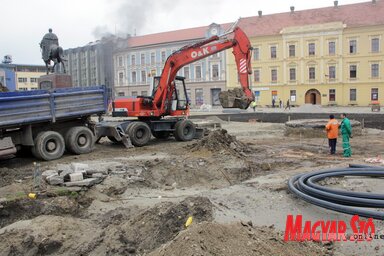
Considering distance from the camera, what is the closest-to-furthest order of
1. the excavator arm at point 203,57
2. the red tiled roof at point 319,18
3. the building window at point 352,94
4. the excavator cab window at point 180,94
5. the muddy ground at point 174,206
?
1. the muddy ground at point 174,206
2. the excavator arm at point 203,57
3. the excavator cab window at point 180,94
4. the red tiled roof at point 319,18
5. the building window at point 352,94

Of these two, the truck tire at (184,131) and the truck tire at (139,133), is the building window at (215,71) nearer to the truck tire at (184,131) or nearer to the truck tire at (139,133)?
the truck tire at (184,131)

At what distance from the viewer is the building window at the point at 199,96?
58.2 m

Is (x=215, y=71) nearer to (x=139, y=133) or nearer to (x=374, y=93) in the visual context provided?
(x=374, y=93)

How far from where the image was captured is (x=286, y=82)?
52844 mm

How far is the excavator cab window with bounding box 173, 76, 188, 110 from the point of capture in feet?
50.2

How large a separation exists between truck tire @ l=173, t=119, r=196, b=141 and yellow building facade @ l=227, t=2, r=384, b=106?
1546 inches

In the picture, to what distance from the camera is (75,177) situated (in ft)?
25.6

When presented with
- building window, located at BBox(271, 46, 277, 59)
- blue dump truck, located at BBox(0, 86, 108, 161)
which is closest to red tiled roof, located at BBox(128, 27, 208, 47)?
building window, located at BBox(271, 46, 277, 59)

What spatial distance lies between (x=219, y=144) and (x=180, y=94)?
4.24 m

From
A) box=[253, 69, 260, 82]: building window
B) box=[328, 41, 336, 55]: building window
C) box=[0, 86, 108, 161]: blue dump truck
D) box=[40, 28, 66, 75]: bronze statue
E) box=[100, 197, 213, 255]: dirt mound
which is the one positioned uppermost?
box=[328, 41, 336, 55]: building window

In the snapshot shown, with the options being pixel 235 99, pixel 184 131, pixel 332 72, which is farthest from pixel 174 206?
pixel 332 72

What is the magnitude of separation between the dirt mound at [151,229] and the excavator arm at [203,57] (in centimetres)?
904

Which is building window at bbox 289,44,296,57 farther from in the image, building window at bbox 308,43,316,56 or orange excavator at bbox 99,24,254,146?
orange excavator at bbox 99,24,254,146

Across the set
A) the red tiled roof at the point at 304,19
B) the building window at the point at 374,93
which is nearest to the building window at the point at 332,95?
the building window at the point at 374,93
